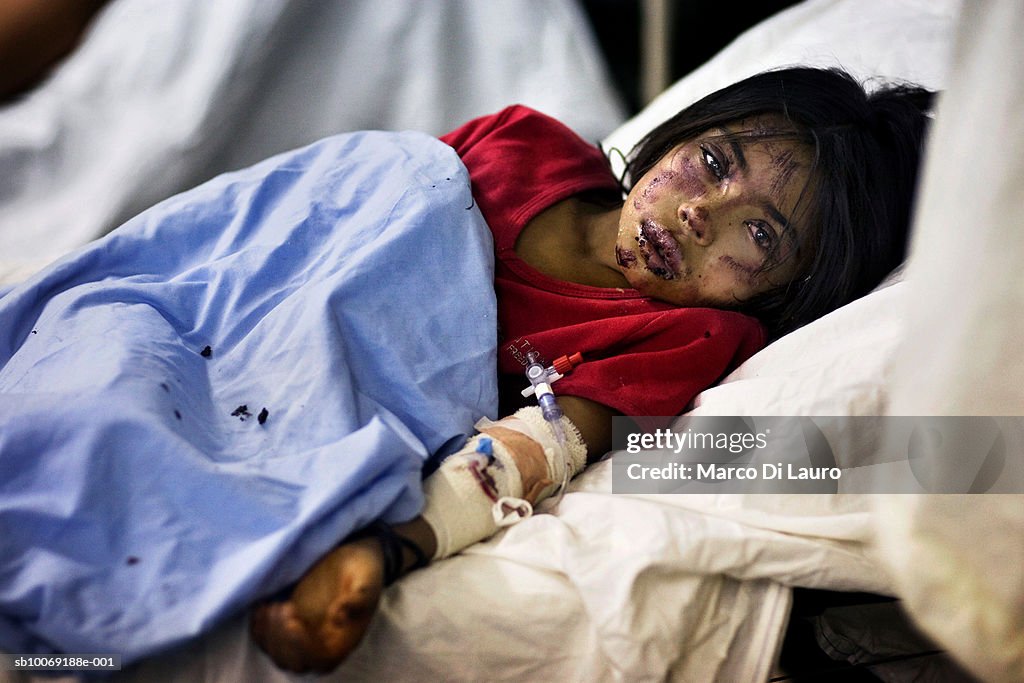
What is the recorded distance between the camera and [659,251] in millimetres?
1062

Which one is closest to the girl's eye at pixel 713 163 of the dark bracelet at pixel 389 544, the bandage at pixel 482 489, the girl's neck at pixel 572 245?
the girl's neck at pixel 572 245

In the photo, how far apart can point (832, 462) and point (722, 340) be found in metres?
0.23

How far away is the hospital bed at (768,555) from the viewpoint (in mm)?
574

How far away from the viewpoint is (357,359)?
0.90 meters

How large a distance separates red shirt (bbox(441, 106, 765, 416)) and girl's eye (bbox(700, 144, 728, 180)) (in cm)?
17

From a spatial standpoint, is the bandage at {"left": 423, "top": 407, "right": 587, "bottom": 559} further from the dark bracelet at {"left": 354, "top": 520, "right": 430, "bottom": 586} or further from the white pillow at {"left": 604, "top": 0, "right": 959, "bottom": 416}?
the white pillow at {"left": 604, "top": 0, "right": 959, "bottom": 416}

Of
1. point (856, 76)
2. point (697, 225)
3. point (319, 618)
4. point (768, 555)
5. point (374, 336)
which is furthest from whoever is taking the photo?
point (856, 76)

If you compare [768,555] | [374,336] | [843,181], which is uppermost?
[843,181]

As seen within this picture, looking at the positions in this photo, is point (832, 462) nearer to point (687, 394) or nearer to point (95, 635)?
point (687, 394)

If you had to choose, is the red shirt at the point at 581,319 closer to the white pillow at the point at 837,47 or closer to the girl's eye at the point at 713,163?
the girl's eye at the point at 713,163

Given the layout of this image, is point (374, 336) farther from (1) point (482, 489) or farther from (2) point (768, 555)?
(2) point (768, 555)

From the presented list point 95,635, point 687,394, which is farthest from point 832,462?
point 95,635

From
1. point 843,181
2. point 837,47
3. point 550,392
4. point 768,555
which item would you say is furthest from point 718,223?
point 837,47

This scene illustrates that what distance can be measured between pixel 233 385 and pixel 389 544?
0.82 ft
